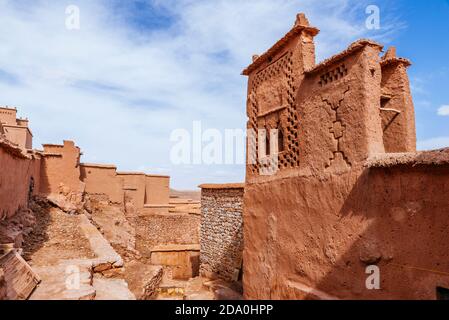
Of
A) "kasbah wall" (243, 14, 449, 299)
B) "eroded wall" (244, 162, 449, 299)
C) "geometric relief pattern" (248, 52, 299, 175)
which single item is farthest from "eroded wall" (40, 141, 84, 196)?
"eroded wall" (244, 162, 449, 299)

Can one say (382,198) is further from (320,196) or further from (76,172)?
(76,172)

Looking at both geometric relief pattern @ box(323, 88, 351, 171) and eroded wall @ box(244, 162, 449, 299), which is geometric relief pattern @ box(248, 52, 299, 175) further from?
geometric relief pattern @ box(323, 88, 351, 171)

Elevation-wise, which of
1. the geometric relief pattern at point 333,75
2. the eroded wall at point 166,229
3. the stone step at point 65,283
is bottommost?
the eroded wall at point 166,229

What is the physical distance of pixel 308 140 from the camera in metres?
5.82

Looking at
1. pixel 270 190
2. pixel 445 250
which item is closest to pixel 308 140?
pixel 270 190

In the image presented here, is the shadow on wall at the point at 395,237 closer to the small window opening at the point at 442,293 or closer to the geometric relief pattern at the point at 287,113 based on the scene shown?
the small window opening at the point at 442,293

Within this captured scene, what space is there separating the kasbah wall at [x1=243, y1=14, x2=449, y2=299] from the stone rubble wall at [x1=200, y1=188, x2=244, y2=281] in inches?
116

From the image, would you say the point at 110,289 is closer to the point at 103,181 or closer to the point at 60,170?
the point at 60,170

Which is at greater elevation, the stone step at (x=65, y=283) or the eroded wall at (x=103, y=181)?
the eroded wall at (x=103, y=181)

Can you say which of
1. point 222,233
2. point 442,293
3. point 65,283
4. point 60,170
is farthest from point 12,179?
point 442,293

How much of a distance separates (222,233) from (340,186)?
269 inches

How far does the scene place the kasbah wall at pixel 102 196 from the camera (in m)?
10.7

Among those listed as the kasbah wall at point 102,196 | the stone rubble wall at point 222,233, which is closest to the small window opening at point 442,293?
the stone rubble wall at point 222,233

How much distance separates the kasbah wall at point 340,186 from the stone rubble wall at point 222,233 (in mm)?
2938
